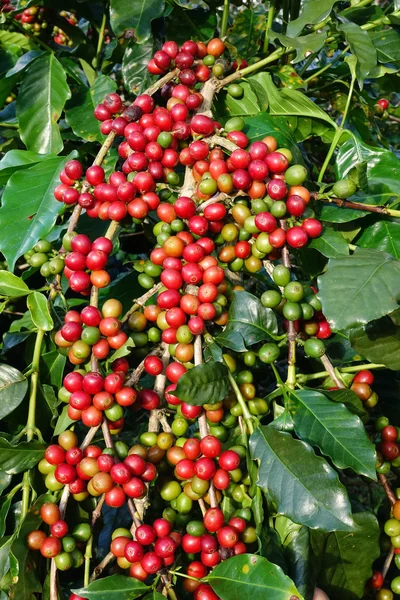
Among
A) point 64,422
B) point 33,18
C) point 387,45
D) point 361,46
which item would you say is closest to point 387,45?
point 387,45

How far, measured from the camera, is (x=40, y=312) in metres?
1.12

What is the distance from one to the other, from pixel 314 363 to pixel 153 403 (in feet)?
1.48

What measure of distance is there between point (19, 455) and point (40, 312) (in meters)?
0.28

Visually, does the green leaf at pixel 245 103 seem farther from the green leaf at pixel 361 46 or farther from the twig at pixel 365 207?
the twig at pixel 365 207

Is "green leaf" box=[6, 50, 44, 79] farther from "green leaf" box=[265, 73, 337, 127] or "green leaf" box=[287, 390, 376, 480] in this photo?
"green leaf" box=[287, 390, 376, 480]

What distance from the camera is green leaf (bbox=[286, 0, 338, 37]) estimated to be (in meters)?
1.14

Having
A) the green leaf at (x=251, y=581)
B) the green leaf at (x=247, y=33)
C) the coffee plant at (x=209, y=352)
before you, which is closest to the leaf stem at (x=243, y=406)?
the coffee plant at (x=209, y=352)

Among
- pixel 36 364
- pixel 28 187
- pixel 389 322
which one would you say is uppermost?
pixel 28 187

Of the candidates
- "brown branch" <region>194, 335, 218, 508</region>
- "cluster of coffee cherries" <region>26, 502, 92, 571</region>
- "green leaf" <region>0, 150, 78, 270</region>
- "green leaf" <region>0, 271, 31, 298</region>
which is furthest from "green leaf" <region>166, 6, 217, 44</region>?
"cluster of coffee cherries" <region>26, 502, 92, 571</region>

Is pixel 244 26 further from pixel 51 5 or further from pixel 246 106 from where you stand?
pixel 51 5

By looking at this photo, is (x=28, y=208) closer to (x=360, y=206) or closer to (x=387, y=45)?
(x=360, y=206)

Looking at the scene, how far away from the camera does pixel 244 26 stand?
1.60 metres

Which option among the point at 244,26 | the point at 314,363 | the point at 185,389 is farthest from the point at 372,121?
the point at 185,389

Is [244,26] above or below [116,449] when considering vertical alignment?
above
